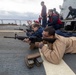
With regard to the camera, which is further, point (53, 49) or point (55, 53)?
point (53, 49)

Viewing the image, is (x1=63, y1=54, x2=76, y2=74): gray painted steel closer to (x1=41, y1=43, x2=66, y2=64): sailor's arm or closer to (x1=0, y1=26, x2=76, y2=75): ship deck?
(x1=0, y1=26, x2=76, y2=75): ship deck

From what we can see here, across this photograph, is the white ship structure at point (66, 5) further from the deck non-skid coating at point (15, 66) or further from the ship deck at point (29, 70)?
the deck non-skid coating at point (15, 66)

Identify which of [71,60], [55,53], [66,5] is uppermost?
[66,5]

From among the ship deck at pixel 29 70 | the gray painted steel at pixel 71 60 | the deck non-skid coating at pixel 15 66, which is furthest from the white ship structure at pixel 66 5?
the deck non-skid coating at pixel 15 66

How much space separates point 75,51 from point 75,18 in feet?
13.1

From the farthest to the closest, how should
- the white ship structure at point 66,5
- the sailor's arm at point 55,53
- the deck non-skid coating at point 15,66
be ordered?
the white ship structure at point 66,5 < the sailor's arm at point 55,53 < the deck non-skid coating at point 15,66

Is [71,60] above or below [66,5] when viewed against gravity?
below

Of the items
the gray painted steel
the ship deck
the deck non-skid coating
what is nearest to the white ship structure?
the gray painted steel

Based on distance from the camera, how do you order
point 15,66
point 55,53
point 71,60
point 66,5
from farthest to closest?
1. point 66,5
2. point 71,60
3. point 55,53
4. point 15,66

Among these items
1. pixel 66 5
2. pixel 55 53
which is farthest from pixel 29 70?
pixel 66 5

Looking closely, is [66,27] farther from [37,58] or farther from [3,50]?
[37,58]

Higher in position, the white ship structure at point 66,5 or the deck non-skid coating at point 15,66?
the white ship structure at point 66,5

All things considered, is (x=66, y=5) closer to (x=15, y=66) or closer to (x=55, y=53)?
(x=55, y=53)

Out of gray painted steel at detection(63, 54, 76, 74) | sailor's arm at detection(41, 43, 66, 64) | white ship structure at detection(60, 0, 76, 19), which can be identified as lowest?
gray painted steel at detection(63, 54, 76, 74)
